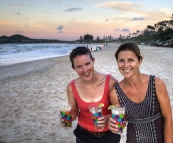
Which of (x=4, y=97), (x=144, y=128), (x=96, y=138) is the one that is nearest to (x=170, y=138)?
(x=144, y=128)

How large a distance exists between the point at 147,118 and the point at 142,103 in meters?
0.15

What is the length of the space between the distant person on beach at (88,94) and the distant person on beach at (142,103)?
0.26 metres

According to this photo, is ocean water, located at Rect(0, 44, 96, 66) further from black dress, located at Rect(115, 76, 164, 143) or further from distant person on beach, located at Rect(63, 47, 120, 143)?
black dress, located at Rect(115, 76, 164, 143)

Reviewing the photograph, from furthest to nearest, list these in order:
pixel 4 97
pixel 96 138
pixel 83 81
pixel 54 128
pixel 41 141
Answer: pixel 4 97 < pixel 54 128 < pixel 41 141 < pixel 83 81 < pixel 96 138

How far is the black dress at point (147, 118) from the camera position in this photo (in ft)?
5.78

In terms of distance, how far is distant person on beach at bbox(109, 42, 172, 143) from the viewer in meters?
1.76

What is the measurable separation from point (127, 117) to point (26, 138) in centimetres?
322

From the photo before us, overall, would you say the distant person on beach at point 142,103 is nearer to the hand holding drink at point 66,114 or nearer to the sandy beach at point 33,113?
the hand holding drink at point 66,114

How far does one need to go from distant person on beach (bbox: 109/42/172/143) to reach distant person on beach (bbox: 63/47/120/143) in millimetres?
256

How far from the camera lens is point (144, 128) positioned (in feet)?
5.85

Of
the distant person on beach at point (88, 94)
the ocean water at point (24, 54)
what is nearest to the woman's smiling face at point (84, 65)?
the distant person on beach at point (88, 94)

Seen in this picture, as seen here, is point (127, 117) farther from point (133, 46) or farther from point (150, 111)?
point (133, 46)

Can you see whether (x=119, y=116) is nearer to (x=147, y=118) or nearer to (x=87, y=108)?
(x=147, y=118)

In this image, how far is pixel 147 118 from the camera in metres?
1.77
